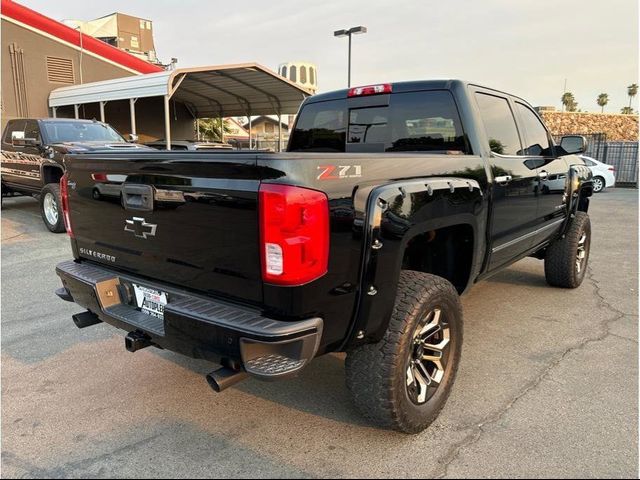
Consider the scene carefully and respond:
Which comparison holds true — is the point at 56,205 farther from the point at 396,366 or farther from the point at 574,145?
the point at 574,145

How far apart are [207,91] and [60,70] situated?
5.36 m

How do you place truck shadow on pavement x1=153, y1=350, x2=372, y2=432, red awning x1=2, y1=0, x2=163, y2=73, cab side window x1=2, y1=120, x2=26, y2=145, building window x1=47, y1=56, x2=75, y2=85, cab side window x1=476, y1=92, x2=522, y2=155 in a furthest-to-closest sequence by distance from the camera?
1. building window x1=47, y1=56, x2=75, y2=85
2. red awning x1=2, y1=0, x2=163, y2=73
3. cab side window x1=2, y1=120, x2=26, y2=145
4. cab side window x1=476, y1=92, x2=522, y2=155
5. truck shadow on pavement x1=153, y1=350, x2=372, y2=432

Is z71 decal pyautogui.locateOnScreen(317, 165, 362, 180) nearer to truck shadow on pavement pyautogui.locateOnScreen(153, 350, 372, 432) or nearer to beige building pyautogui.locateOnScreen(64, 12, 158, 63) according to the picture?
truck shadow on pavement pyautogui.locateOnScreen(153, 350, 372, 432)

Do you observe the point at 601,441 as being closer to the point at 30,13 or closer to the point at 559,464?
the point at 559,464

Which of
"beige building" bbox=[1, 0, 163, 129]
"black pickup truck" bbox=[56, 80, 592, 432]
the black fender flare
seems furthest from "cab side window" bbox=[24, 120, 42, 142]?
"beige building" bbox=[1, 0, 163, 129]

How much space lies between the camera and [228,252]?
7.44 ft

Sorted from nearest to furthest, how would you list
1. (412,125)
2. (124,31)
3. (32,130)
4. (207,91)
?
(412,125)
(32,130)
(207,91)
(124,31)

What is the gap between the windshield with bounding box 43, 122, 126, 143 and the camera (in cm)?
894

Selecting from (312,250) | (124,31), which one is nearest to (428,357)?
(312,250)

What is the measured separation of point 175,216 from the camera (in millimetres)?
2469

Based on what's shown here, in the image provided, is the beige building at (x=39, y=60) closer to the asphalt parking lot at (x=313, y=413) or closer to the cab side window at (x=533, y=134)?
the asphalt parking lot at (x=313, y=413)

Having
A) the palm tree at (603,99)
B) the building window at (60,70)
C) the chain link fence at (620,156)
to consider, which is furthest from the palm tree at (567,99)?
the building window at (60,70)

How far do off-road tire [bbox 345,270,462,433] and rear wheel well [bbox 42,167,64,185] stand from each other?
7.90 m

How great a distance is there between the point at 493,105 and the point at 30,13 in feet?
60.2
